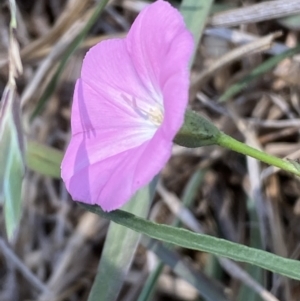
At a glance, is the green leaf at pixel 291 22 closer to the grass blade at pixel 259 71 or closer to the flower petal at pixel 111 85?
the grass blade at pixel 259 71

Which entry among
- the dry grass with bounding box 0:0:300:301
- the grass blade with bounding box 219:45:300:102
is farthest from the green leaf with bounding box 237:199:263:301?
the grass blade with bounding box 219:45:300:102

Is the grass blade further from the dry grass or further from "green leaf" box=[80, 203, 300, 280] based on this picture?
"green leaf" box=[80, 203, 300, 280]

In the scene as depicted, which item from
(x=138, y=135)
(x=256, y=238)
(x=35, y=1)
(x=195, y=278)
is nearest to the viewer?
(x=138, y=135)

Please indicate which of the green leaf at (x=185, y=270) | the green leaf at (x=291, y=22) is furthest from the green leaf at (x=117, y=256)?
the green leaf at (x=291, y=22)

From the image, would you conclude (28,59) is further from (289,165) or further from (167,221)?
(289,165)

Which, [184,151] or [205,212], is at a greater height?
[184,151]

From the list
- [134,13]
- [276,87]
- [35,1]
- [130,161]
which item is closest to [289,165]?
[130,161]
